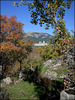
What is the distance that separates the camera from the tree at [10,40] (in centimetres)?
877

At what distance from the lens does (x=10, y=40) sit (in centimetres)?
952

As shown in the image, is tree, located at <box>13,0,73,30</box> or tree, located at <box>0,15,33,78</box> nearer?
tree, located at <box>13,0,73,30</box>

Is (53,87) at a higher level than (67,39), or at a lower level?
lower

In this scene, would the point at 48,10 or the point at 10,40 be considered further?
the point at 10,40

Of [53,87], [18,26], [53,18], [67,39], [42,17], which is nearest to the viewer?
[67,39]

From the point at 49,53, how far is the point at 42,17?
18.8 metres

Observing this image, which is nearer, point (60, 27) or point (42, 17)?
point (60, 27)

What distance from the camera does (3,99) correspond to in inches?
198

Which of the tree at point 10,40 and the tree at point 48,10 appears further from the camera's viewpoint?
the tree at point 10,40

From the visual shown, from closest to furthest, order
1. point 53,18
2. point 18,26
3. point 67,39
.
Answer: point 67,39, point 53,18, point 18,26

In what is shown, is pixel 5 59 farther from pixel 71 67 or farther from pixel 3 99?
pixel 71 67

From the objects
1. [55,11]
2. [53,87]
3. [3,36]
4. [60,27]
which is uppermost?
[3,36]

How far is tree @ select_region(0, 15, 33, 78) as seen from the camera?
877cm

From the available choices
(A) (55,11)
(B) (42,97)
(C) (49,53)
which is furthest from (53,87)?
(C) (49,53)
